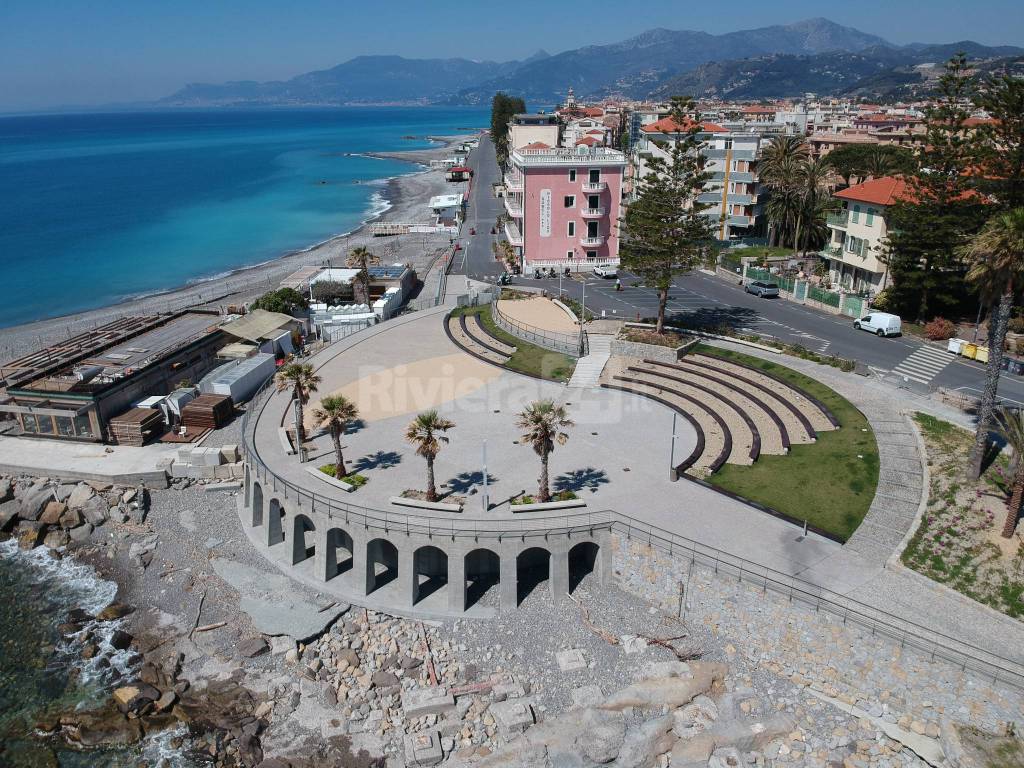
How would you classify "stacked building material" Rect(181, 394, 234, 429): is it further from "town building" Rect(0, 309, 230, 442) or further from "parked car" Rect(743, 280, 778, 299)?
"parked car" Rect(743, 280, 778, 299)

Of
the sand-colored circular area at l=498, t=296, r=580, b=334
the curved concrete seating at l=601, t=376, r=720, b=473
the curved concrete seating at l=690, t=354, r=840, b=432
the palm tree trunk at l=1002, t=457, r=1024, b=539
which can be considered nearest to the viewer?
the palm tree trunk at l=1002, t=457, r=1024, b=539

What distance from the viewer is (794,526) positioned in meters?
28.1

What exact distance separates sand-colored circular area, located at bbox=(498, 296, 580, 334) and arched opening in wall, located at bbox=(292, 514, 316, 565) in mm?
22453

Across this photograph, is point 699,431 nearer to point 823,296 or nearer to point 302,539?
point 302,539

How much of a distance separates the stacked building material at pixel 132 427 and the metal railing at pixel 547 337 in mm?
24015

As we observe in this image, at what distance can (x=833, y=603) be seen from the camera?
23.8 m

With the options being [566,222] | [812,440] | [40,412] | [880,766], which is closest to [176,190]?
[566,222]

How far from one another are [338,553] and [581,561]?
11249 millimetres

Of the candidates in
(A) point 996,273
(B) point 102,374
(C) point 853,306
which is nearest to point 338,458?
(B) point 102,374

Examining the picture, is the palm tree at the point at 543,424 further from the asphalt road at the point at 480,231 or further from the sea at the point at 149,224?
the sea at the point at 149,224

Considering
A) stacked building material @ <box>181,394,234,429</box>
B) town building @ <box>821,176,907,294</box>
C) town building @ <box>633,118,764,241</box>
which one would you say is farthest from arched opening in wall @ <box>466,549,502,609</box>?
town building @ <box>633,118,764,241</box>

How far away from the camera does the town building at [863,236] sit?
53344 millimetres

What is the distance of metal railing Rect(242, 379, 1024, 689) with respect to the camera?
22062 mm

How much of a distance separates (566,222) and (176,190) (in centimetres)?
12643
